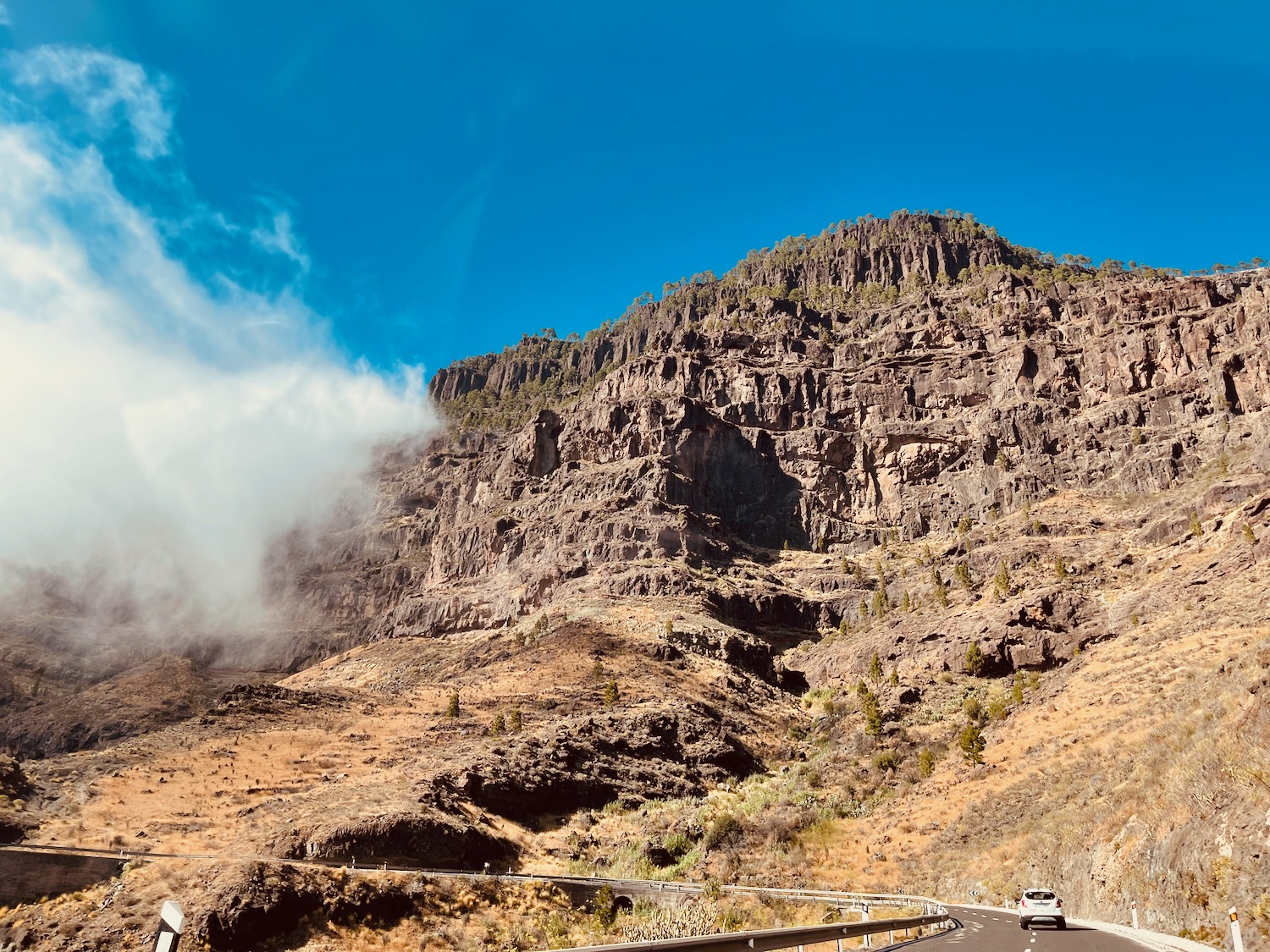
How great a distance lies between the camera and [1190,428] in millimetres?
120125

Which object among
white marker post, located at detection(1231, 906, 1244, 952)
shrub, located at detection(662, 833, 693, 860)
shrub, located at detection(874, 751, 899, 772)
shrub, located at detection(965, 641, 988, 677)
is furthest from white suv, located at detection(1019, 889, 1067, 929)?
shrub, located at detection(965, 641, 988, 677)

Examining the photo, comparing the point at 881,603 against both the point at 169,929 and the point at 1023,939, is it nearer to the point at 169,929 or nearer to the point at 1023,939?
the point at 1023,939

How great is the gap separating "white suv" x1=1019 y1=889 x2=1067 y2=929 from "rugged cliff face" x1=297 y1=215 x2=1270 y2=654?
293 ft

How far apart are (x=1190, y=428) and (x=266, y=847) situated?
129330 millimetres

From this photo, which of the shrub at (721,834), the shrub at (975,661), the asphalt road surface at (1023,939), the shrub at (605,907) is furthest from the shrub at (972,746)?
the asphalt road surface at (1023,939)

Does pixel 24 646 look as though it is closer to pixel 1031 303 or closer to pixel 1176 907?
pixel 1176 907

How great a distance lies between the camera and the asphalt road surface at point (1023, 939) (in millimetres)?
14680

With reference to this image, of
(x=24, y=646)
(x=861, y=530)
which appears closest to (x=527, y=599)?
(x=861, y=530)

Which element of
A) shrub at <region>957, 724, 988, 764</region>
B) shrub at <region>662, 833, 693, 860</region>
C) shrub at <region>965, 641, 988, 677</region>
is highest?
shrub at <region>965, 641, 988, 677</region>

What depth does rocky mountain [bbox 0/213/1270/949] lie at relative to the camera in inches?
1592

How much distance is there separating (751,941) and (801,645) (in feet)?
331

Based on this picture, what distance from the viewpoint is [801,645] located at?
108 meters

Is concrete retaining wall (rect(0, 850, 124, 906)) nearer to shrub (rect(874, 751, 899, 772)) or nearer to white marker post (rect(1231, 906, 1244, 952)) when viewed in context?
white marker post (rect(1231, 906, 1244, 952))

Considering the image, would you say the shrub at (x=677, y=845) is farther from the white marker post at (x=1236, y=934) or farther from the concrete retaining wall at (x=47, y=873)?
the white marker post at (x=1236, y=934)
